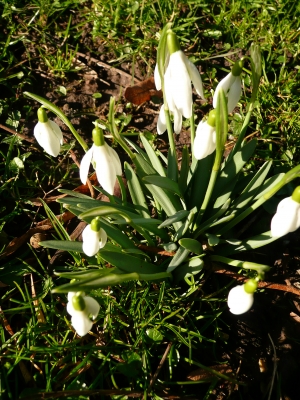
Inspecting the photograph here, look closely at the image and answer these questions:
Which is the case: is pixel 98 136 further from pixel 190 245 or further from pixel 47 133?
pixel 190 245

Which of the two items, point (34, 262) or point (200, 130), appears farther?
point (34, 262)

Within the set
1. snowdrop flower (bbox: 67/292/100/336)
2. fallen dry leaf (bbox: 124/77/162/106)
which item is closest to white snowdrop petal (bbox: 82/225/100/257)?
snowdrop flower (bbox: 67/292/100/336)

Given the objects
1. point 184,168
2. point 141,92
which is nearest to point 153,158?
point 184,168

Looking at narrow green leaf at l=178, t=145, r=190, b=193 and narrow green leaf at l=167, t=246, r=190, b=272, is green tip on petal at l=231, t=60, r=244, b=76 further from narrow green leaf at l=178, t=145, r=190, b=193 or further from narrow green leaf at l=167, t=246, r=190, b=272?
narrow green leaf at l=167, t=246, r=190, b=272

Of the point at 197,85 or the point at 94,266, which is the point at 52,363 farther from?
the point at 197,85

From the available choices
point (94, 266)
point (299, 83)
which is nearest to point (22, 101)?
point (94, 266)

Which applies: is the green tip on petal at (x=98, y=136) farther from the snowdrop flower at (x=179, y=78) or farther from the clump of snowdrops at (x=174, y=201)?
the snowdrop flower at (x=179, y=78)

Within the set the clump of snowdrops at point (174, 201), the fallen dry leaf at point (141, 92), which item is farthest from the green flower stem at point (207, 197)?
the fallen dry leaf at point (141, 92)
